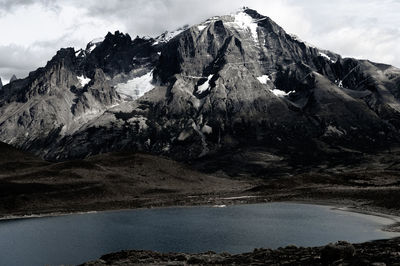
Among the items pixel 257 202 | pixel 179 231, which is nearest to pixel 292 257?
pixel 179 231

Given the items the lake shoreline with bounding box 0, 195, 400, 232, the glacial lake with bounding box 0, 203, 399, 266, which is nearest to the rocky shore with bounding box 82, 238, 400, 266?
the glacial lake with bounding box 0, 203, 399, 266

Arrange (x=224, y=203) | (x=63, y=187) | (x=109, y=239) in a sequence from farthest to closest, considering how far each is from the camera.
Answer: (x=63, y=187) → (x=224, y=203) → (x=109, y=239)

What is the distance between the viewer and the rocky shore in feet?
164

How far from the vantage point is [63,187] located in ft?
641

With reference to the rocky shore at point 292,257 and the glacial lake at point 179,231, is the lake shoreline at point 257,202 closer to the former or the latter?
the glacial lake at point 179,231

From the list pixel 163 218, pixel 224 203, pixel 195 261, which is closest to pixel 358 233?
pixel 195 261

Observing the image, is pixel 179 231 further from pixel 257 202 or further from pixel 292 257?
pixel 257 202

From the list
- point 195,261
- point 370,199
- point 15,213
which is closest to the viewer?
point 195,261

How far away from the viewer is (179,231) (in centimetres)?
10400

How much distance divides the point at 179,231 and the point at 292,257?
4863 centimetres

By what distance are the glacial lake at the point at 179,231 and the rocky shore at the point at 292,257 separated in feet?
35.3

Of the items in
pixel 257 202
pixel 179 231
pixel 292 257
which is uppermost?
pixel 257 202

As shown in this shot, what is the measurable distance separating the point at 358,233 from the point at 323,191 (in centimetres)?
9132

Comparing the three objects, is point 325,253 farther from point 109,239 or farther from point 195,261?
point 109,239
